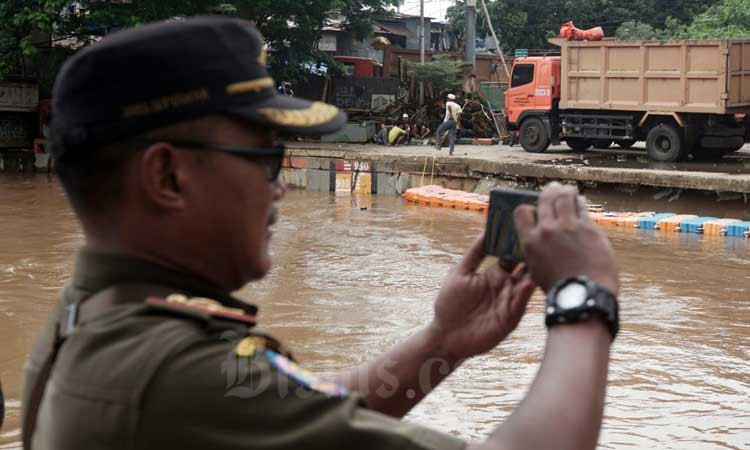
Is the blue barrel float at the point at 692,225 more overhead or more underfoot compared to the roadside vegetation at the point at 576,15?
more underfoot

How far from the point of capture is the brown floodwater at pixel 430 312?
666cm

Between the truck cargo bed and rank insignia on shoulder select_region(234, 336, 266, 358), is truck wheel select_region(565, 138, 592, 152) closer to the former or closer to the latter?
the truck cargo bed

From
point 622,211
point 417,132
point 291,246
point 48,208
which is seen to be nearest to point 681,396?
point 291,246

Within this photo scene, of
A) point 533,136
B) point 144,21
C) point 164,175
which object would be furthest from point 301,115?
point 144,21

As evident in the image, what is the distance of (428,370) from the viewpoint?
6.61ft

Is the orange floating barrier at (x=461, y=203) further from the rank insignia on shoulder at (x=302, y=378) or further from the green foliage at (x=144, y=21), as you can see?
the rank insignia on shoulder at (x=302, y=378)

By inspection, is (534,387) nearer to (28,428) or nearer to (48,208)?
(28,428)

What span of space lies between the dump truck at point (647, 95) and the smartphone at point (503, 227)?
705 inches

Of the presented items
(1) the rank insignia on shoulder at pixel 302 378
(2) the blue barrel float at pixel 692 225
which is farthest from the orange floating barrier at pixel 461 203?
(1) the rank insignia on shoulder at pixel 302 378

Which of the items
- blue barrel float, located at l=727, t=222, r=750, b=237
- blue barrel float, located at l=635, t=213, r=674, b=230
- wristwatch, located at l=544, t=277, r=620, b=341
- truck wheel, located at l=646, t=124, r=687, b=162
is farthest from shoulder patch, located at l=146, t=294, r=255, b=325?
truck wheel, located at l=646, t=124, r=687, b=162

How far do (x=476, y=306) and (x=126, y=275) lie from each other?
2.39 ft

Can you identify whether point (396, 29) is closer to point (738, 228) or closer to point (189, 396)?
point (738, 228)

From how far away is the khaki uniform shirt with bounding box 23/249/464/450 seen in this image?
50.3 inches

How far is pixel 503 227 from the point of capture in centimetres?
179
